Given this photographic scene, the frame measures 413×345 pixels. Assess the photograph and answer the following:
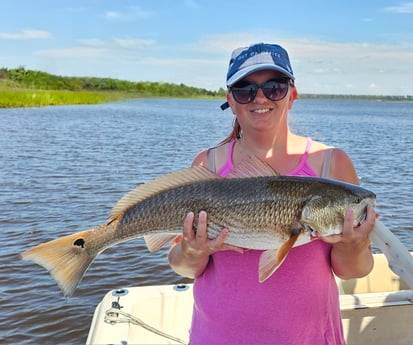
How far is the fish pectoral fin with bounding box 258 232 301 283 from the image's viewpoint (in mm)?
2135

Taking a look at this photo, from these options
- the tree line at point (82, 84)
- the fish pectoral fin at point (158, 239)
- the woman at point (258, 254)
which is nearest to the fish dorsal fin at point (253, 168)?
the woman at point (258, 254)

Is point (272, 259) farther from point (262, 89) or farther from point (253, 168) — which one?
point (262, 89)

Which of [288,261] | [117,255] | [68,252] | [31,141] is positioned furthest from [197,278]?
[31,141]

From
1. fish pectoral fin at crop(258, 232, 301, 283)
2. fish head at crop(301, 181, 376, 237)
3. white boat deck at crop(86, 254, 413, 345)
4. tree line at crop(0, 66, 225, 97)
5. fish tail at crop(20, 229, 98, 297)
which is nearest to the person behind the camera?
fish pectoral fin at crop(258, 232, 301, 283)

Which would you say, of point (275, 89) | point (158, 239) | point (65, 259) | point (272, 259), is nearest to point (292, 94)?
point (275, 89)

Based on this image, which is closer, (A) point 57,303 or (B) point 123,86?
(A) point 57,303

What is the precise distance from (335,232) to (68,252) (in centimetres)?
142

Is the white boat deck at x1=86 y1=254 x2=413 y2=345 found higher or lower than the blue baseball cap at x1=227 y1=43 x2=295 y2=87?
lower

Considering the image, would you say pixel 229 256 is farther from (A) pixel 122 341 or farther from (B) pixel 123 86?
(B) pixel 123 86

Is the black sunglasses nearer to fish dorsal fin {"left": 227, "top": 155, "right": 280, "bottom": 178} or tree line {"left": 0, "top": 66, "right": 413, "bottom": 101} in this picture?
fish dorsal fin {"left": 227, "top": 155, "right": 280, "bottom": 178}

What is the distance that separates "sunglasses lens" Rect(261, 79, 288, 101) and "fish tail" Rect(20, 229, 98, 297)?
1.28 m

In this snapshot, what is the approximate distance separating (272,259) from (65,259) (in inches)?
45.9

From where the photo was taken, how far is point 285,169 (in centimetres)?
255

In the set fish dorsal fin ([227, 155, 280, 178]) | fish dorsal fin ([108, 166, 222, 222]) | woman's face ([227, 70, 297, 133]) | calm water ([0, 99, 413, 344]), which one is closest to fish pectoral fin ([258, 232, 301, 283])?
fish dorsal fin ([227, 155, 280, 178])
